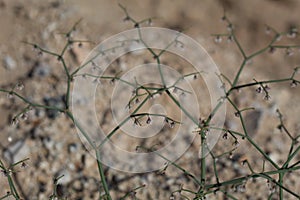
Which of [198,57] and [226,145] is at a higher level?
[198,57]

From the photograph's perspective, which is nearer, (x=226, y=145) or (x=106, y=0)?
(x=226, y=145)

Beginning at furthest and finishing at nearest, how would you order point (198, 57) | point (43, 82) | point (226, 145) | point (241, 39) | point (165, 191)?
point (241, 39) → point (198, 57) → point (43, 82) → point (226, 145) → point (165, 191)

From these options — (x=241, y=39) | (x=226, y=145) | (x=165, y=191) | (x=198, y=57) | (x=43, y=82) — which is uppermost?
(x=241, y=39)

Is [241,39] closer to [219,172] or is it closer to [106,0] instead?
[106,0]

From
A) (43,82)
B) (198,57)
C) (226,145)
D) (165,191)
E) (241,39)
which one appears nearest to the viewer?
(165,191)

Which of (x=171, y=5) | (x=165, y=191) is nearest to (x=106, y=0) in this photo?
(x=171, y=5)

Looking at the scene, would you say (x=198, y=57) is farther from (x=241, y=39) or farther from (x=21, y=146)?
(x=21, y=146)

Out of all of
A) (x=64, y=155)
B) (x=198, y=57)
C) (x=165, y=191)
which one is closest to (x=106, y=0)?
(x=198, y=57)
